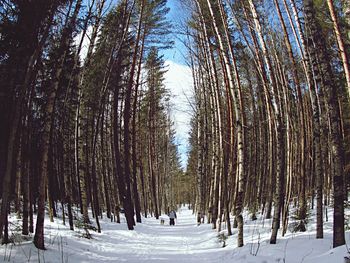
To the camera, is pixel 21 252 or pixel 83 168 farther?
pixel 83 168

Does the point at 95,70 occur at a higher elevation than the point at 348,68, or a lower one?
higher

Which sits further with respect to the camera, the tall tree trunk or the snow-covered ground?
the snow-covered ground

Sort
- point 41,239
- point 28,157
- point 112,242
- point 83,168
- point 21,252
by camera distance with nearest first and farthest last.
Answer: point 21,252 → point 41,239 → point 28,157 → point 112,242 → point 83,168

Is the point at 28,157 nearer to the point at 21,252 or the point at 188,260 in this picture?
the point at 21,252

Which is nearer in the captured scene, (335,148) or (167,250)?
(335,148)

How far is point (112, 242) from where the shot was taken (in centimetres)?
1138

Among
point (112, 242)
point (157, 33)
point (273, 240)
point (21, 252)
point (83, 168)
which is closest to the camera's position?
point (21, 252)

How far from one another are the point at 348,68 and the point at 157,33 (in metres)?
12.6

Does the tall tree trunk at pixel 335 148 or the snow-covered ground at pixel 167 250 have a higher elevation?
the tall tree trunk at pixel 335 148

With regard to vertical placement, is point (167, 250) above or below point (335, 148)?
below

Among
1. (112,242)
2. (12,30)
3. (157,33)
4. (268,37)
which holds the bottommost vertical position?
(112,242)

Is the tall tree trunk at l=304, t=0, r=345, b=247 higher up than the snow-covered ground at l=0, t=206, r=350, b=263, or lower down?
higher up

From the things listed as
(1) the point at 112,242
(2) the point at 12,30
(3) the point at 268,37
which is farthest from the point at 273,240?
(2) the point at 12,30

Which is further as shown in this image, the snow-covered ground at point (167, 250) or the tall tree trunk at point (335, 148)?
the snow-covered ground at point (167, 250)
